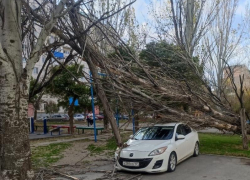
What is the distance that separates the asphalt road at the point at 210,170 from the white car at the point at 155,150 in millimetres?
225

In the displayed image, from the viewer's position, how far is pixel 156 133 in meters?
8.69

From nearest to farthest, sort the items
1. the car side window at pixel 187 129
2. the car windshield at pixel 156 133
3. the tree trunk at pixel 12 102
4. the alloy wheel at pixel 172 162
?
the tree trunk at pixel 12 102 < the alloy wheel at pixel 172 162 < the car windshield at pixel 156 133 < the car side window at pixel 187 129

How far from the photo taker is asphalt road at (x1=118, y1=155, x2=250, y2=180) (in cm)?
704

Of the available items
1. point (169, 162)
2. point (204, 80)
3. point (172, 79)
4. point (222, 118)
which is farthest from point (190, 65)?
point (169, 162)

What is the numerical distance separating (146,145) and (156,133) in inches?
39.6

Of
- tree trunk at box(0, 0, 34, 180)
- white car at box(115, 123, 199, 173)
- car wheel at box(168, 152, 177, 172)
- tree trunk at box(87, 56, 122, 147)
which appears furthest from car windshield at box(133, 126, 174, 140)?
tree trunk at box(0, 0, 34, 180)

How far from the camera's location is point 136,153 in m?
7.46

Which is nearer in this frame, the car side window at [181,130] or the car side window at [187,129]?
the car side window at [181,130]

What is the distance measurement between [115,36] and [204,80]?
573cm

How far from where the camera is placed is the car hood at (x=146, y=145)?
7.54m

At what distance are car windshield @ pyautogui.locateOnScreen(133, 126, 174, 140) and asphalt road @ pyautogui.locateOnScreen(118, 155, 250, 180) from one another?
103 cm

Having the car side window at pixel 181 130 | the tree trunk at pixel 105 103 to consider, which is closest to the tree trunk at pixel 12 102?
the tree trunk at pixel 105 103

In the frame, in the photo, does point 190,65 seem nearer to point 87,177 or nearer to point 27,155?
point 87,177

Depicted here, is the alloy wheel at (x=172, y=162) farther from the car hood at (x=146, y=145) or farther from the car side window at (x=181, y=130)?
the car side window at (x=181, y=130)
